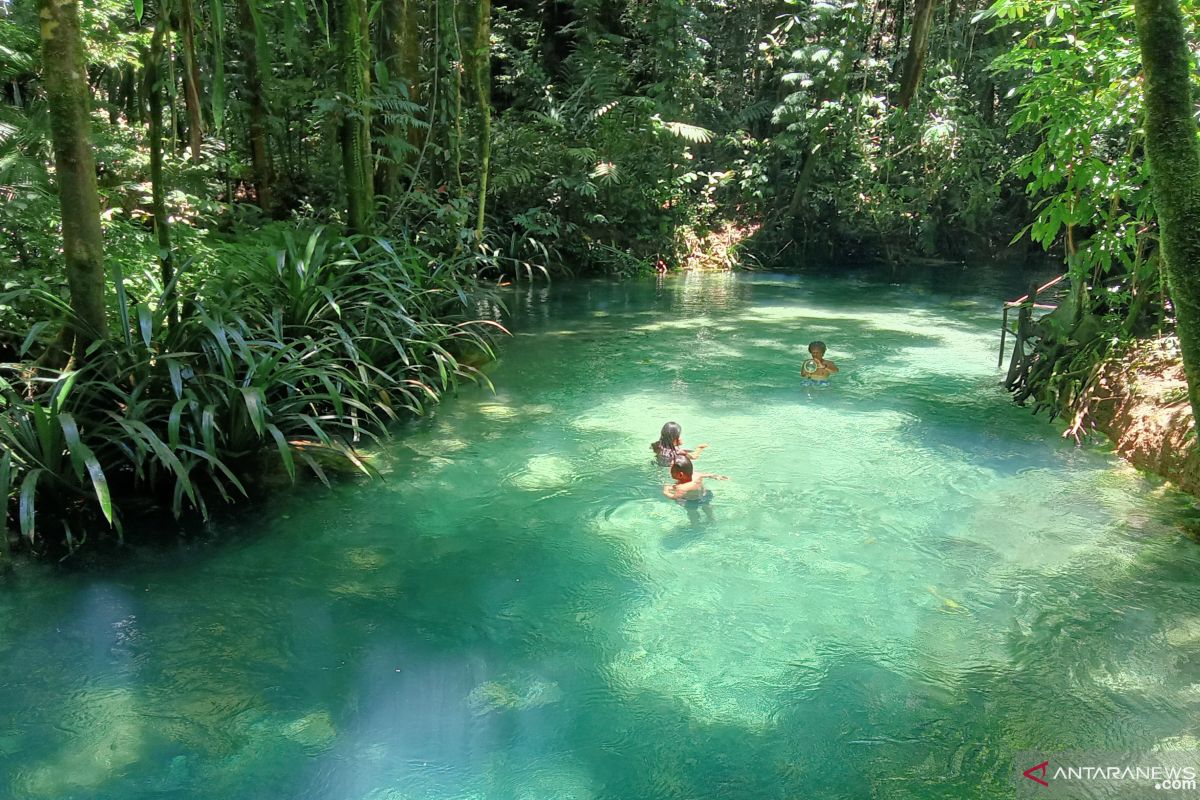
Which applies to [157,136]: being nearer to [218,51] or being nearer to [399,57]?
[218,51]

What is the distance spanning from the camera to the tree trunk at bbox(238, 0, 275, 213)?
27.9 ft

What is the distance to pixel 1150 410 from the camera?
16.6 feet

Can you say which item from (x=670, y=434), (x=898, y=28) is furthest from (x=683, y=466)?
(x=898, y=28)

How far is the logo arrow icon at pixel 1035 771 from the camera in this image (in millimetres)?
2500

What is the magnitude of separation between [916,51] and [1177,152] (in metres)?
14.4

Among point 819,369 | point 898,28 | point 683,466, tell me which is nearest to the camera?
point 683,466

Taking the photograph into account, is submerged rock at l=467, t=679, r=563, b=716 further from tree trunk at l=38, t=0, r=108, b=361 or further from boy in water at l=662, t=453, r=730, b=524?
tree trunk at l=38, t=0, r=108, b=361

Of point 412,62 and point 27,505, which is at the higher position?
point 412,62

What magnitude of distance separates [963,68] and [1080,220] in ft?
43.0

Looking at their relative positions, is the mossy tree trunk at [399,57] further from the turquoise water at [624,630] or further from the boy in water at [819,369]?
the boy in water at [819,369]

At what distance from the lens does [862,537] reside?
4.19 metres

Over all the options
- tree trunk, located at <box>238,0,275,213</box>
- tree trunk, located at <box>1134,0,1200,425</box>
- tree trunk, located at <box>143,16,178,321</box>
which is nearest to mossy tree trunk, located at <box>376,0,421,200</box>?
tree trunk, located at <box>238,0,275,213</box>

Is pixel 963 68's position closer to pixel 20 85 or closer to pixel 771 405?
pixel 771 405

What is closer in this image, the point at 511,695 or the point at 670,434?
the point at 511,695
